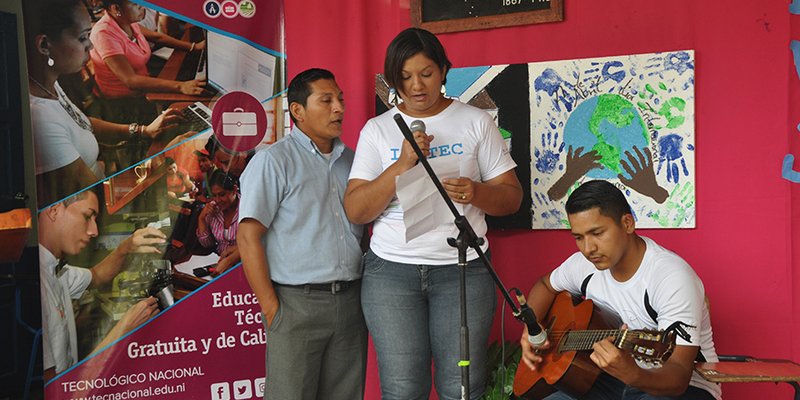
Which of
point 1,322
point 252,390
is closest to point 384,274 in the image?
point 252,390

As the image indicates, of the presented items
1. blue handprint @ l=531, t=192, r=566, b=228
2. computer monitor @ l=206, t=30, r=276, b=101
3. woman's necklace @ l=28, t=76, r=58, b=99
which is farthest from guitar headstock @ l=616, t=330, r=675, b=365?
woman's necklace @ l=28, t=76, r=58, b=99

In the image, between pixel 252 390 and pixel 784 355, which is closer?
pixel 784 355

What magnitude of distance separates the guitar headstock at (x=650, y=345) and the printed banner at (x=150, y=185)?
69.7 inches

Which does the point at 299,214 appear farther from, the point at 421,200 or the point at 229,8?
the point at 229,8

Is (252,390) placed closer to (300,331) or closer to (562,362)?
(300,331)

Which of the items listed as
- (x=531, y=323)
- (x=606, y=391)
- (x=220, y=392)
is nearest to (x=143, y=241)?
(x=220, y=392)

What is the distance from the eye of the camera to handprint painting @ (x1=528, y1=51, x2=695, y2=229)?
114 inches

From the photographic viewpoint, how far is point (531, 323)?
79.5 inches

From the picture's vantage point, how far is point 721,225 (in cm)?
289

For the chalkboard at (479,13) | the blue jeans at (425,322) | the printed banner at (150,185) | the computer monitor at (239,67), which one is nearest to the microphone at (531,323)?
the blue jeans at (425,322)

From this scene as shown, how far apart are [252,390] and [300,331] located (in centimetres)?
87

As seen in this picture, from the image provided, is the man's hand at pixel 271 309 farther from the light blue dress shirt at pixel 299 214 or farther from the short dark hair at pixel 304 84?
the short dark hair at pixel 304 84

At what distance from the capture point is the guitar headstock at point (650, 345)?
2.00 metres

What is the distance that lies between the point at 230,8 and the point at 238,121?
48 cm
